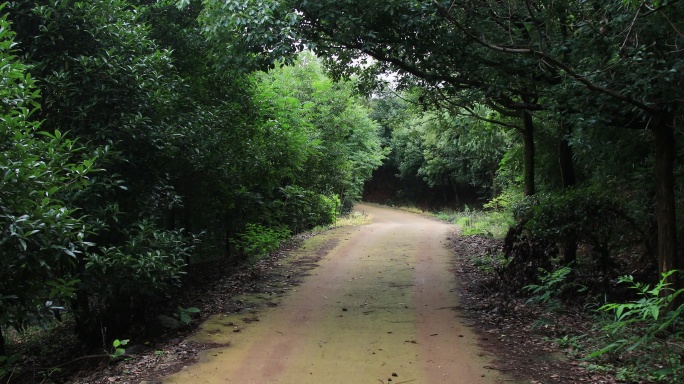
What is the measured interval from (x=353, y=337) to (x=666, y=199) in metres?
4.20

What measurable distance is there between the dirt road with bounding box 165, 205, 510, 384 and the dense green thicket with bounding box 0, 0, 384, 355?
5.06 feet

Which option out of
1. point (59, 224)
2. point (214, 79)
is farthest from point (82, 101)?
point (214, 79)

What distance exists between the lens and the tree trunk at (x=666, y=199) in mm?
5527

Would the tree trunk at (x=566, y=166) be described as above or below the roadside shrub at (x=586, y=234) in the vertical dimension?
above

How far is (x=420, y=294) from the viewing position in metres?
8.32

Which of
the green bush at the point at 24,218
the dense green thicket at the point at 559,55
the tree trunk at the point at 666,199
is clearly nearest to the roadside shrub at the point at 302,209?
the dense green thicket at the point at 559,55

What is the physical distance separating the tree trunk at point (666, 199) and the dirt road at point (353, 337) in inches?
98.4

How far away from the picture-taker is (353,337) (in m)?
6.11

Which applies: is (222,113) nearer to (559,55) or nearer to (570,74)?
(559,55)

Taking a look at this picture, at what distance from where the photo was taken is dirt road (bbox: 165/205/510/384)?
4.91 meters

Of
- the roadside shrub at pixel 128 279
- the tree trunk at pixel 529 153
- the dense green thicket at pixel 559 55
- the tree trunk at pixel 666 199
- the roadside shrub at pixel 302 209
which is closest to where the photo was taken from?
the dense green thicket at pixel 559 55

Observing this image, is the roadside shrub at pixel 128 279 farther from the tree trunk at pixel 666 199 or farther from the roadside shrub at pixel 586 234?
the tree trunk at pixel 666 199

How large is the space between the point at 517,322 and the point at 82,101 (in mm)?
6602

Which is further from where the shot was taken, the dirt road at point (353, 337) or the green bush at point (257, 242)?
the green bush at point (257, 242)
